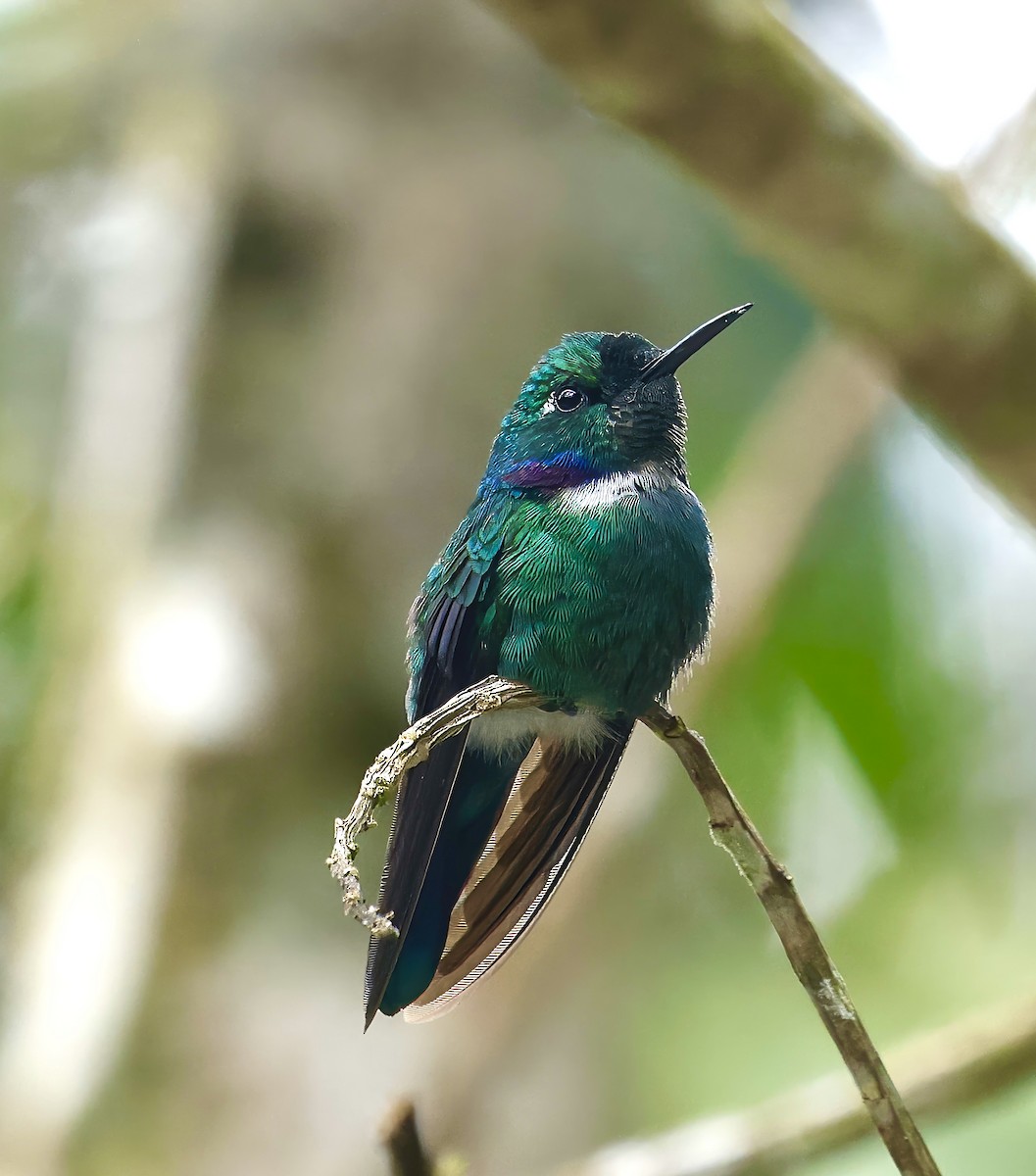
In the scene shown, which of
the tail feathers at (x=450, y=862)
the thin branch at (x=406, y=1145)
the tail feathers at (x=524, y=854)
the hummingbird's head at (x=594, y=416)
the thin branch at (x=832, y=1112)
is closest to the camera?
the thin branch at (x=406, y=1145)

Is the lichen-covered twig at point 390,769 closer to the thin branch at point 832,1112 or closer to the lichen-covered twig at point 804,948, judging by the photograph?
the lichen-covered twig at point 804,948

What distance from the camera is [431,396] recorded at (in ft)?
13.1

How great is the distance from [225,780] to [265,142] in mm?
2130

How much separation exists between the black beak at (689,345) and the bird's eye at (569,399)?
11 cm

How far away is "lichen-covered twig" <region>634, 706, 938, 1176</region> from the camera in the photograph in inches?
61.2

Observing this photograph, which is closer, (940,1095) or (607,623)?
(607,623)

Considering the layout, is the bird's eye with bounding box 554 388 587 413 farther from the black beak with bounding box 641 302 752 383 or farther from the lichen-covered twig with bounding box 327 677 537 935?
the lichen-covered twig with bounding box 327 677 537 935

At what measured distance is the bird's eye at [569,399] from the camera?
206cm

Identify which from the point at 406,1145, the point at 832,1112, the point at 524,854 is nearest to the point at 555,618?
the point at 524,854

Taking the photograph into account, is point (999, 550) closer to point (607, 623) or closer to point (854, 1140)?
point (854, 1140)

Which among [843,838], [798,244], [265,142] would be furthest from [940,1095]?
[265,142]

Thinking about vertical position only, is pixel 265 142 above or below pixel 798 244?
above

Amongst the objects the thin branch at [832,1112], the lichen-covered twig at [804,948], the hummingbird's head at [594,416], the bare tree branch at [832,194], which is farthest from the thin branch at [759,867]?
the bare tree branch at [832,194]

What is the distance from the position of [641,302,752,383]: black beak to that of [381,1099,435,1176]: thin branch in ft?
3.02
